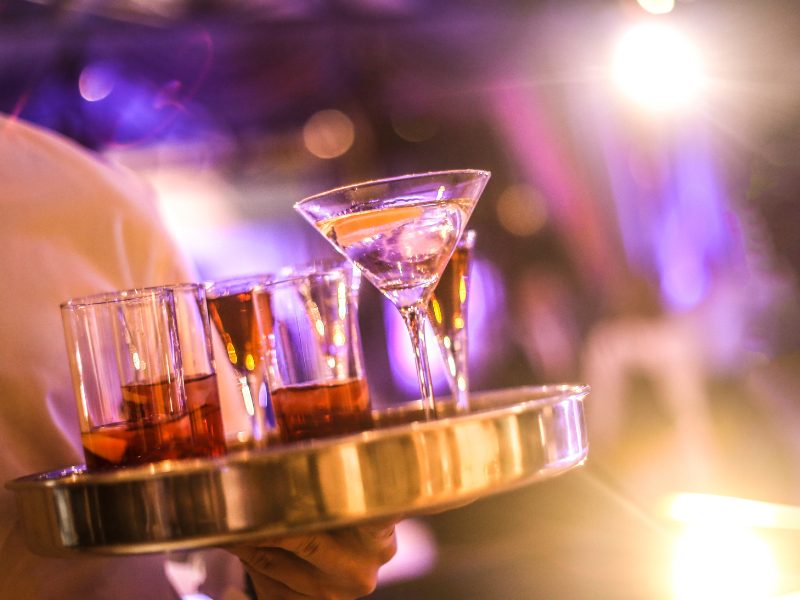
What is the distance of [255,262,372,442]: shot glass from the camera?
3.22ft

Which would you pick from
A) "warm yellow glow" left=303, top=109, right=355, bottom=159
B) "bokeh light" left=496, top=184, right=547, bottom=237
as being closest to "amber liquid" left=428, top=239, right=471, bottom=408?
"warm yellow glow" left=303, top=109, right=355, bottom=159

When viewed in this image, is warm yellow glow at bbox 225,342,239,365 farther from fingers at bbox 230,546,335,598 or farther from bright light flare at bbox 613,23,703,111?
bright light flare at bbox 613,23,703,111

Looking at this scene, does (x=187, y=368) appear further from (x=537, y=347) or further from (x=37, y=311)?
(x=537, y=347)

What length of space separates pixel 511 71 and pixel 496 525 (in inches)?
104

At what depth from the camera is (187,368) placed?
0.99m

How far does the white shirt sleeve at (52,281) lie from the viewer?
1136 mm

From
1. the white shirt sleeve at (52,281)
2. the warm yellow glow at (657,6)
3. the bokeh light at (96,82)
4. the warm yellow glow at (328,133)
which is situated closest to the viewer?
the white shirt sleeve at (52,281)

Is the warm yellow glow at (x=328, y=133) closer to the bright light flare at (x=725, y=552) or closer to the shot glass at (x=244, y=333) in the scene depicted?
the bright light flare at (x=725, y=552)

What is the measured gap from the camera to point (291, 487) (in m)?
0.71

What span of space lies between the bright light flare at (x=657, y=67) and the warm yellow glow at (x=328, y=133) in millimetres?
1744

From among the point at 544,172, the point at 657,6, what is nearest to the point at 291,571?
the point at 657,6

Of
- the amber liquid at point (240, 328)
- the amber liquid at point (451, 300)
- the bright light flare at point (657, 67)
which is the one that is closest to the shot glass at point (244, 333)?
the amber liquid at point (240, 328)

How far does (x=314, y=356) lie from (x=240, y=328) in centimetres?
20

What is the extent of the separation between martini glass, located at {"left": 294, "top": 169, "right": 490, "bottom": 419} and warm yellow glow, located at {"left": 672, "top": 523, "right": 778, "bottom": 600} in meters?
1.36
